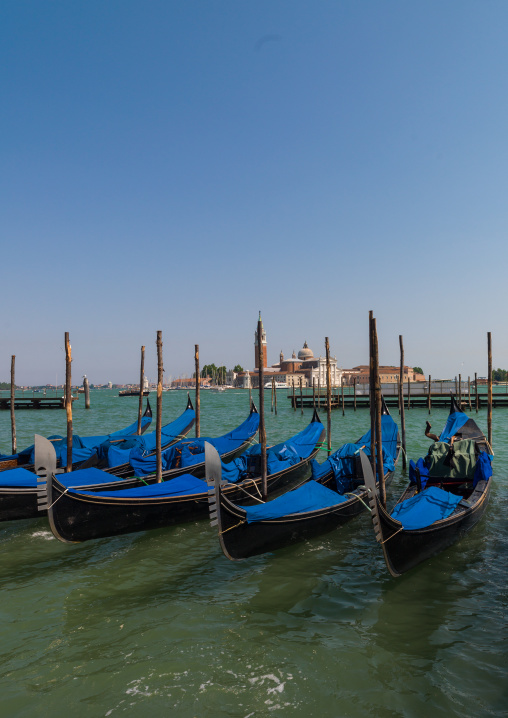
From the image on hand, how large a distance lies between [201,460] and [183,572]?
4.43 meters

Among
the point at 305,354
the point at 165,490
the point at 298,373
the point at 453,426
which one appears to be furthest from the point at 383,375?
the point at 165,490

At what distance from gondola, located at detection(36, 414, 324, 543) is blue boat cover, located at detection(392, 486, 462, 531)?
260 centimetres

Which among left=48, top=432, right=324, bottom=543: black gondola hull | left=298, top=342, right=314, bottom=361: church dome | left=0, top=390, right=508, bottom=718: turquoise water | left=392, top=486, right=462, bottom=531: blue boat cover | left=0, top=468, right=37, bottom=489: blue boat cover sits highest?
left=298, top=342, right=314, bottom=361: church dome

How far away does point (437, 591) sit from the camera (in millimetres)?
5426

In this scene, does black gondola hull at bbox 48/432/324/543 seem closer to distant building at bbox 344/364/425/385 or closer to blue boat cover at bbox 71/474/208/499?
blue boat cover at bbox 71/474/208/499

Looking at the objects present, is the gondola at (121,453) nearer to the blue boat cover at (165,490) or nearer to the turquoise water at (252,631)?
the blue boat cover at (165,490)

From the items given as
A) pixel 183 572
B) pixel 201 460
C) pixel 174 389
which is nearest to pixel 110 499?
pixel 183 572

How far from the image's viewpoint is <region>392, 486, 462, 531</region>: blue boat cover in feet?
19.4

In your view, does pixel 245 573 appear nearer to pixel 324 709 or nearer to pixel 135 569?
pixel 135 569

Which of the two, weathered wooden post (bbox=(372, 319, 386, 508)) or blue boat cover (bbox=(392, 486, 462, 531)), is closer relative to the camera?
blue boat cover (bbox=(392, 486, 462, 531))

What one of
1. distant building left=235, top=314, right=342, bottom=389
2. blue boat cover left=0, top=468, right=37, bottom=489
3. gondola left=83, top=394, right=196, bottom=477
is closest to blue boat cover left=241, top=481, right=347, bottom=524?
blue boat cover left=0, top=468, right=37, bottom=489

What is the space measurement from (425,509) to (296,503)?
1.73 metres

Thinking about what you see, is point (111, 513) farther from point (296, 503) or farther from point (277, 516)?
point (296, 503)

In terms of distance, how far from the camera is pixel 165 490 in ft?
26.0
